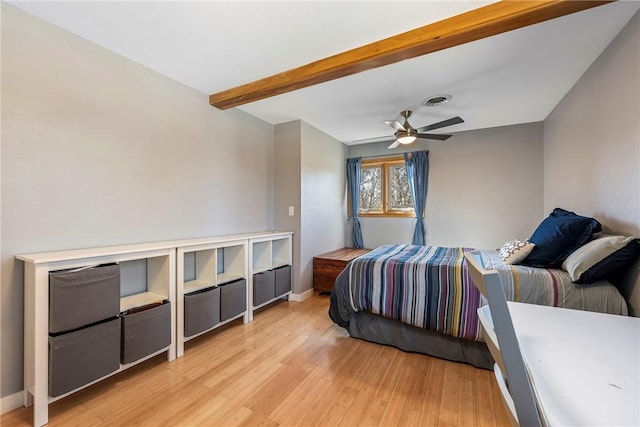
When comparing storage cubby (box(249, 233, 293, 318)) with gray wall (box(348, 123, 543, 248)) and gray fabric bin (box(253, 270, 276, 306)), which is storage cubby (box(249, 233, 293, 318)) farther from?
gray wall (box(348, 123, 543, 248))

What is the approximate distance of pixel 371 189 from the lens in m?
4.88

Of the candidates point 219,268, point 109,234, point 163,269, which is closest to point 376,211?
point 219,268

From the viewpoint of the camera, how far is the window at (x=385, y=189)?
15.2ft

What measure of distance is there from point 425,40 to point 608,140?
1.59 metres

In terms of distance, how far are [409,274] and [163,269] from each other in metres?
2.09

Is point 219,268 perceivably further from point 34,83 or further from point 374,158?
point 374,158

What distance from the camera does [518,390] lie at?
0.61 metres

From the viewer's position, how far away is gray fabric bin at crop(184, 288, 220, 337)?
222cm

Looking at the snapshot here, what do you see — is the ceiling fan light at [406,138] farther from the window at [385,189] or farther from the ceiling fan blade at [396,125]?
the window at [385,189]

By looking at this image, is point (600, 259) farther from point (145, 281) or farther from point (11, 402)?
point (11, 402)

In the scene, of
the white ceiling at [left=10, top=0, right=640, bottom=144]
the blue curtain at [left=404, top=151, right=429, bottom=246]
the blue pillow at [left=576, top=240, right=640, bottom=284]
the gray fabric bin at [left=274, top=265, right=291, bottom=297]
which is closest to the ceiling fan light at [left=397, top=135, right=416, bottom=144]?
the white ceiling at [left=10, top=0, right=640, bottom=144]

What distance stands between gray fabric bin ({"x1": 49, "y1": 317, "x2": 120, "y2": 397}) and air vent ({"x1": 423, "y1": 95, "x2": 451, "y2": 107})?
11.2 ft

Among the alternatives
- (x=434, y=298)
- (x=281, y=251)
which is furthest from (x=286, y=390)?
(x=281, y=251)

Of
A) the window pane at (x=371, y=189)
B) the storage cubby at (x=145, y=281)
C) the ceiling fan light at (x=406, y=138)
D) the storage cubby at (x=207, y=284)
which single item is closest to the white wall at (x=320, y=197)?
the window pane at (x=371, y=189)
